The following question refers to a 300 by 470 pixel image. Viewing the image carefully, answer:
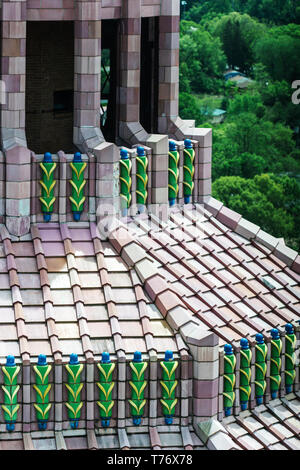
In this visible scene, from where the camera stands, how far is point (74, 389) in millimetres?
49688

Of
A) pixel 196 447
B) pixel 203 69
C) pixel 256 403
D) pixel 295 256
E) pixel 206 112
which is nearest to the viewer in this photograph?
pixel 196 447

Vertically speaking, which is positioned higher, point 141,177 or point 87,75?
point 87,75

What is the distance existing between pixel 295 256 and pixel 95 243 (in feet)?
27.6

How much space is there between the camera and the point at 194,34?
19438 cm

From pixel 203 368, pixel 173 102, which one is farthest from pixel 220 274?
pixel 173 102

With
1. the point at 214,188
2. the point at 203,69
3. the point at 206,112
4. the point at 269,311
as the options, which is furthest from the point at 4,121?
the point at 203,69

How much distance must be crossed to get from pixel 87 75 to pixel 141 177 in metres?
3.50

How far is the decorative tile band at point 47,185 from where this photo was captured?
5291cm

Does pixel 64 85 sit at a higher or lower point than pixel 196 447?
higher

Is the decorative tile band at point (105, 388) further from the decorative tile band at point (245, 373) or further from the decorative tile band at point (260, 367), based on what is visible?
the decorative tile band at point (260, 367)

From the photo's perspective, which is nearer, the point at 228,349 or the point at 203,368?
the point at 203,368

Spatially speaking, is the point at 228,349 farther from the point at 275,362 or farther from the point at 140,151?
the point at 140,151

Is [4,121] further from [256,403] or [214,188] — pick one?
[214,188]

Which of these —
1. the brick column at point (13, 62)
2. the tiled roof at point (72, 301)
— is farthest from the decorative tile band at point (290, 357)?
the brick column at point (13, 62)
